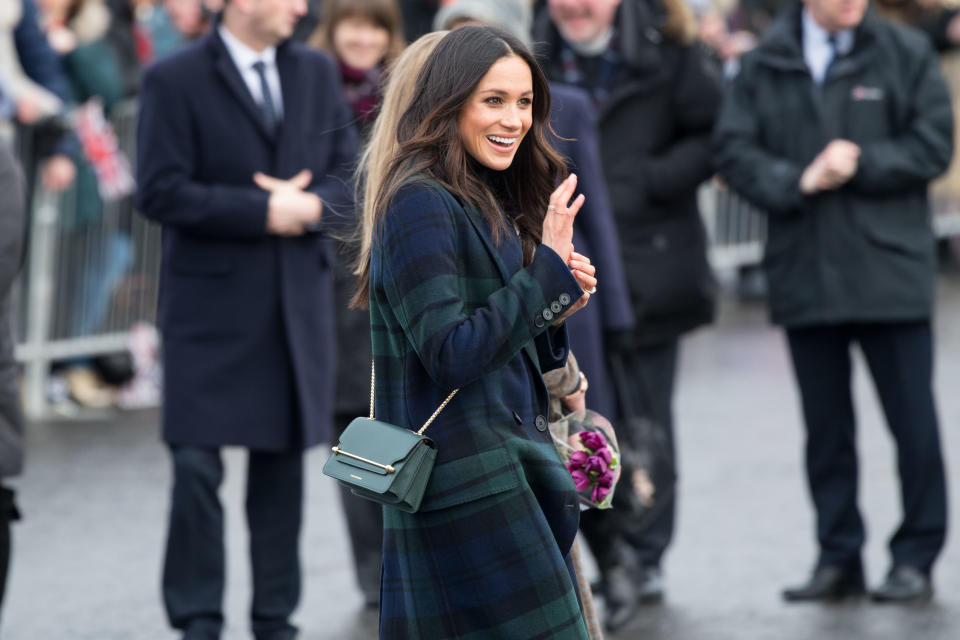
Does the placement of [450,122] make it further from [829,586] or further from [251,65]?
[829,586]

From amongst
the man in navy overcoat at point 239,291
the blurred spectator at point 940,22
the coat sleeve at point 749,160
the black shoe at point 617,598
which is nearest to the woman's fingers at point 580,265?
the man in navy overcoat at point 239,291

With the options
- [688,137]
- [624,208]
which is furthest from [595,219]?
[688,137]

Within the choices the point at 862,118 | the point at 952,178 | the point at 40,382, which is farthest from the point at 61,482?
the point at 952,178

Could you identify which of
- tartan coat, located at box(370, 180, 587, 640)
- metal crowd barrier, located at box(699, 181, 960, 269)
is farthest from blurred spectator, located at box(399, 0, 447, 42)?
tartan coat, located at box(370, 180, 587, 640)

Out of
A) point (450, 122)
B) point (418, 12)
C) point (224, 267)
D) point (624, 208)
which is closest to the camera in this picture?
point (450, 122)

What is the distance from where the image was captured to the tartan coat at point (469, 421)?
3.43m

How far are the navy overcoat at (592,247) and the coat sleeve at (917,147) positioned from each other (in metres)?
0.93

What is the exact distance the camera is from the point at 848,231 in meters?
6.10

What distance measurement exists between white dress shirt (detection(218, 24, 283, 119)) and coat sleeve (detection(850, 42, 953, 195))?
2.03 metres

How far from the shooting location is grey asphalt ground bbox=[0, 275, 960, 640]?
5863 millimetres

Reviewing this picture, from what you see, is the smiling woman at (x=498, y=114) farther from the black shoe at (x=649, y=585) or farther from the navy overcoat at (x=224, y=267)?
the black shoe at (x=649, y=585)

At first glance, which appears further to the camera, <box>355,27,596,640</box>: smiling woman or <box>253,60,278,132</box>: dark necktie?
<box>253,60,278,132</box>: dark necktie

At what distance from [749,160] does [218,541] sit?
2.31 m

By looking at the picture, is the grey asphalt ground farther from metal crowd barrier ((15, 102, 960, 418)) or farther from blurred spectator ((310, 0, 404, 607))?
metal crowd barrier ((15, 102, 960, 418))
